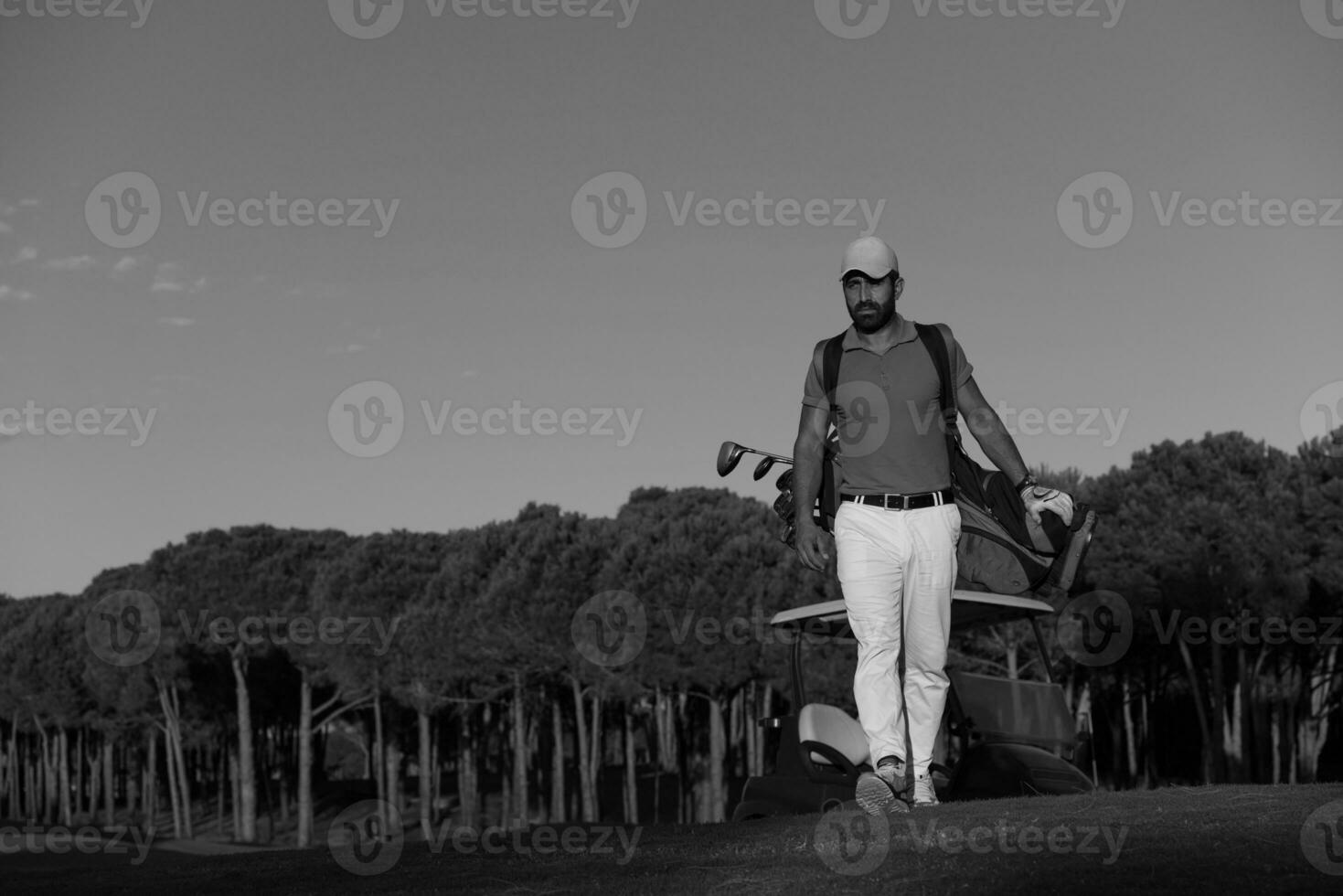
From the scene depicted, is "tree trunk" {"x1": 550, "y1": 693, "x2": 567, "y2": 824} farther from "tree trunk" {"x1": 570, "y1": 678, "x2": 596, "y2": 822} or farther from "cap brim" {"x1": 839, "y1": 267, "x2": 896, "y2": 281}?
"cap brim" {"x1": 839, "y1": 267, "x2": 896, "y2": 281}

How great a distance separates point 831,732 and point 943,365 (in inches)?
141

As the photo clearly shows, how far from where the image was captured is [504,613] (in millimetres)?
42219

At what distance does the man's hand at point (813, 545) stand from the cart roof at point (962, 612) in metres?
3.16

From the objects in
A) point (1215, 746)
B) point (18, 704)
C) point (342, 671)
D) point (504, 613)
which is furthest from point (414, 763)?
point (1215, 746)

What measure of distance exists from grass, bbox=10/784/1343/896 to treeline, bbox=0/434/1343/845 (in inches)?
1043

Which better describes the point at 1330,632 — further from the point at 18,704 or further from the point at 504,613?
the point at 18,704

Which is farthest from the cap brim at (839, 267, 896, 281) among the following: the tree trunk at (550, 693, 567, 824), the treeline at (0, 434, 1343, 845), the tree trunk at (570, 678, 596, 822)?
the tree trunk at (550, 693, 567, 824)

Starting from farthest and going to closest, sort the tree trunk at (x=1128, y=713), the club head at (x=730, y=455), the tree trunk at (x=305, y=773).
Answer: the tree trunk at (x=305, y=773), the tree trunk at (x=1128, y=713), the club head at (x=730, y=455)

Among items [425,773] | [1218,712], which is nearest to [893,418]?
[1218,712]

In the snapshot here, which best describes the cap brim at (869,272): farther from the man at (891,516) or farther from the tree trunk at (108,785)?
the tree trunk at (108,785)

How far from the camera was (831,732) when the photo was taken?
31.3 feet

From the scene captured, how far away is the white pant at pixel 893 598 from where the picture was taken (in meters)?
6.61

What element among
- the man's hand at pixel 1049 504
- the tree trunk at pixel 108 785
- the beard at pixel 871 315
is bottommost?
the tree trunk at pixel 108 785

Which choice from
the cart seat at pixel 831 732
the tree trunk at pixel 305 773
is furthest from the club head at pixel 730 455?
the tree trunk at pixel 305 773
